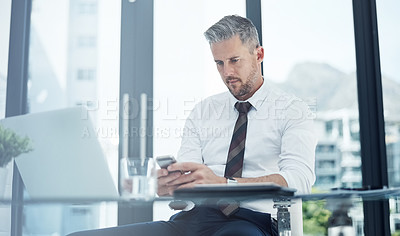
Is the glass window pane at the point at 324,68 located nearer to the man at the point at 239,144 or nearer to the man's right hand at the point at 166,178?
the man at the point at 239,144

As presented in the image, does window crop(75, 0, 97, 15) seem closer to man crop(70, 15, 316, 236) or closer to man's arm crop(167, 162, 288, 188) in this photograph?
man crop(70, 15, 316, 236)

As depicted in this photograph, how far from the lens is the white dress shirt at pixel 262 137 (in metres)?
1.89

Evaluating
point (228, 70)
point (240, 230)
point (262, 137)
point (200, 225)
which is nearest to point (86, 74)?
point (228, 70)

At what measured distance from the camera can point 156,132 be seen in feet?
8.24

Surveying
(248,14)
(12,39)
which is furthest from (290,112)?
(12,39)

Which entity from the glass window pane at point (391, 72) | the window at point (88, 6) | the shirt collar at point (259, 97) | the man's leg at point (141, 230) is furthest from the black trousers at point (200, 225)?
the window at point (88, 6)

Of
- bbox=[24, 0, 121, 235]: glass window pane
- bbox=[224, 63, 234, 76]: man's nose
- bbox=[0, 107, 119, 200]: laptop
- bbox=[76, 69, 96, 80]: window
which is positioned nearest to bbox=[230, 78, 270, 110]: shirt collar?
bbox=[224, 63, 234, 76]: man's nose

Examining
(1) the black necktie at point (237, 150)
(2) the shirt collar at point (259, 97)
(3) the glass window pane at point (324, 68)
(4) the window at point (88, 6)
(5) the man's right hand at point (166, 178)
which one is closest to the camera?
(5) the man's right hand at point (166, 178)

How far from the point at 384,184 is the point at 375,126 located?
13.4 inches

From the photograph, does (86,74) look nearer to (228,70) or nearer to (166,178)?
(228,70)

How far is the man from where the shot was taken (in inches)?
68.0

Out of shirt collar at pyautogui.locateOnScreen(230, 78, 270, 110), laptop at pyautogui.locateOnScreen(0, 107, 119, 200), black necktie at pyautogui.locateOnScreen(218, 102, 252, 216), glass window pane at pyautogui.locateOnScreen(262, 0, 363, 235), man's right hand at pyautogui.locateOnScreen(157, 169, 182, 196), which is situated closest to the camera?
laptop at pyautogui.locateOnScreen(0, 107, 119, 200)

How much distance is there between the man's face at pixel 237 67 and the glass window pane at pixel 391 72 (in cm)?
100

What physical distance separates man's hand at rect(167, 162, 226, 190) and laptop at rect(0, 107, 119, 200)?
0.22 m
